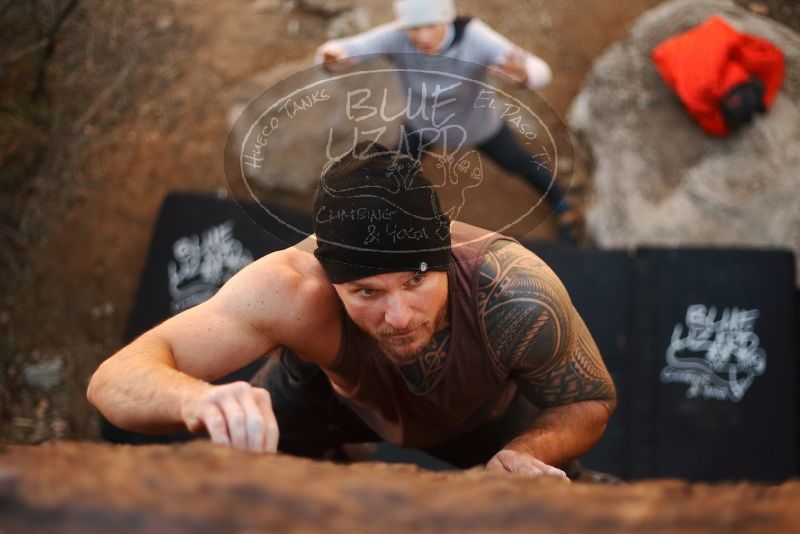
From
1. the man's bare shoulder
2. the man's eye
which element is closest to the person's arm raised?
the man's bare shoulder

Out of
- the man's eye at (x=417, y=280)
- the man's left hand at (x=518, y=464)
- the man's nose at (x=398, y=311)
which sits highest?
the man's eye at (x=417, y=280)

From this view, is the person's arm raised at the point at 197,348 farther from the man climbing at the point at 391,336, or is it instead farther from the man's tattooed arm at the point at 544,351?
the man's tattooed arm at the point at 544,351

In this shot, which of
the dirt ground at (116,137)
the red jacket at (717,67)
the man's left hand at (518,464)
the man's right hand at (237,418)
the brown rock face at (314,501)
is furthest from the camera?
the dirt ground at (116,137)

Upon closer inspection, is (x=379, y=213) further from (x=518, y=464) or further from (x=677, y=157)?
(x=677, y=157)

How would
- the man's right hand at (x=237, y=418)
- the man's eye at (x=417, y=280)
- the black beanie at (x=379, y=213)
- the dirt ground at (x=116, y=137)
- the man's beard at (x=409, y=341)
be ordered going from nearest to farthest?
the man's right hand at (x=237, y=418) → the black beanie at (x=379, y=213) → the man's eye at (x=417, y=280) → the man's beard at (x=409, y=341) → the dirt ground at (x=116, y=137)

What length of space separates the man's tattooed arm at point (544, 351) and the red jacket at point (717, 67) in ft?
8.63

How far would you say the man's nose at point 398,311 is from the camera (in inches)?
69.1

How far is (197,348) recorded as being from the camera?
6.07ft

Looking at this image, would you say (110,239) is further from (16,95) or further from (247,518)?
(247,518)

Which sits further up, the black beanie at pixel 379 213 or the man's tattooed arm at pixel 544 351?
the black beanie at pixel 379 213

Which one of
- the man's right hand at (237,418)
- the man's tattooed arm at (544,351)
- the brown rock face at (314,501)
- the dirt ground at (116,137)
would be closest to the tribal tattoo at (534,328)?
the man's tattooed arm at (544,351)

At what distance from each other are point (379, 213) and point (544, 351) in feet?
2.16

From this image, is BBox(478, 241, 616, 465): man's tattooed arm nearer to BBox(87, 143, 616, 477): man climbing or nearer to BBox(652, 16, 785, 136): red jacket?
BBox(87, 143, 616, 477): man climbing

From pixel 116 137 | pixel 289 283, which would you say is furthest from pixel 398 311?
pixel 116 137
